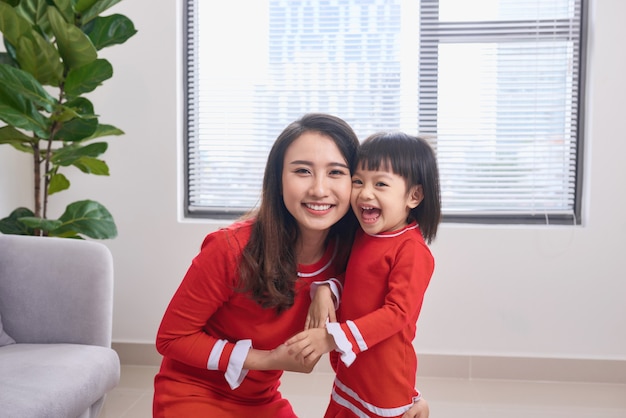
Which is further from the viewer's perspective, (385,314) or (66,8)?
(66,8)

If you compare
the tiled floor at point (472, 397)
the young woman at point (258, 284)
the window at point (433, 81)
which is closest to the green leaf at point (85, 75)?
the window at point (433, 81)

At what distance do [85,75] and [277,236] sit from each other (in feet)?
4.33

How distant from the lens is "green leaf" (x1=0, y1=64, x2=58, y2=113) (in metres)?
2.14

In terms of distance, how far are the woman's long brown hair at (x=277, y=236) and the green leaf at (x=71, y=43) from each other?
3.88 feet

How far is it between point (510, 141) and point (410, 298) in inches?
75.1

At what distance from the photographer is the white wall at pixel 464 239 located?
9.39 ft

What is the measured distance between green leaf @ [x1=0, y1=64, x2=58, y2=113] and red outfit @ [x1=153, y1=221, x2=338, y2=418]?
1.14 m

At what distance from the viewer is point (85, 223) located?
2.41m

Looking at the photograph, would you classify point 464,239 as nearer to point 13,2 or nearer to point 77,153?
point 77,153

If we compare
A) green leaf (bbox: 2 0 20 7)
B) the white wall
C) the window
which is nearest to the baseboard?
the white wall

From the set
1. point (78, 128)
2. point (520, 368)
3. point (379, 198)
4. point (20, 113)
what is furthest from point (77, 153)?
point (520, 368)

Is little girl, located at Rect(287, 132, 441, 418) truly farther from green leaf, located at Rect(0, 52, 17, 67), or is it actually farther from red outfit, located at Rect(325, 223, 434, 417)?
green leaf, located at Rect(0, 52, 17, 67)

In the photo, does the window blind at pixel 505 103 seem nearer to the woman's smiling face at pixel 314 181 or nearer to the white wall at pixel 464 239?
the white wall at pixel 464 239

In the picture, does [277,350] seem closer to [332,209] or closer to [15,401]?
[332,209]
